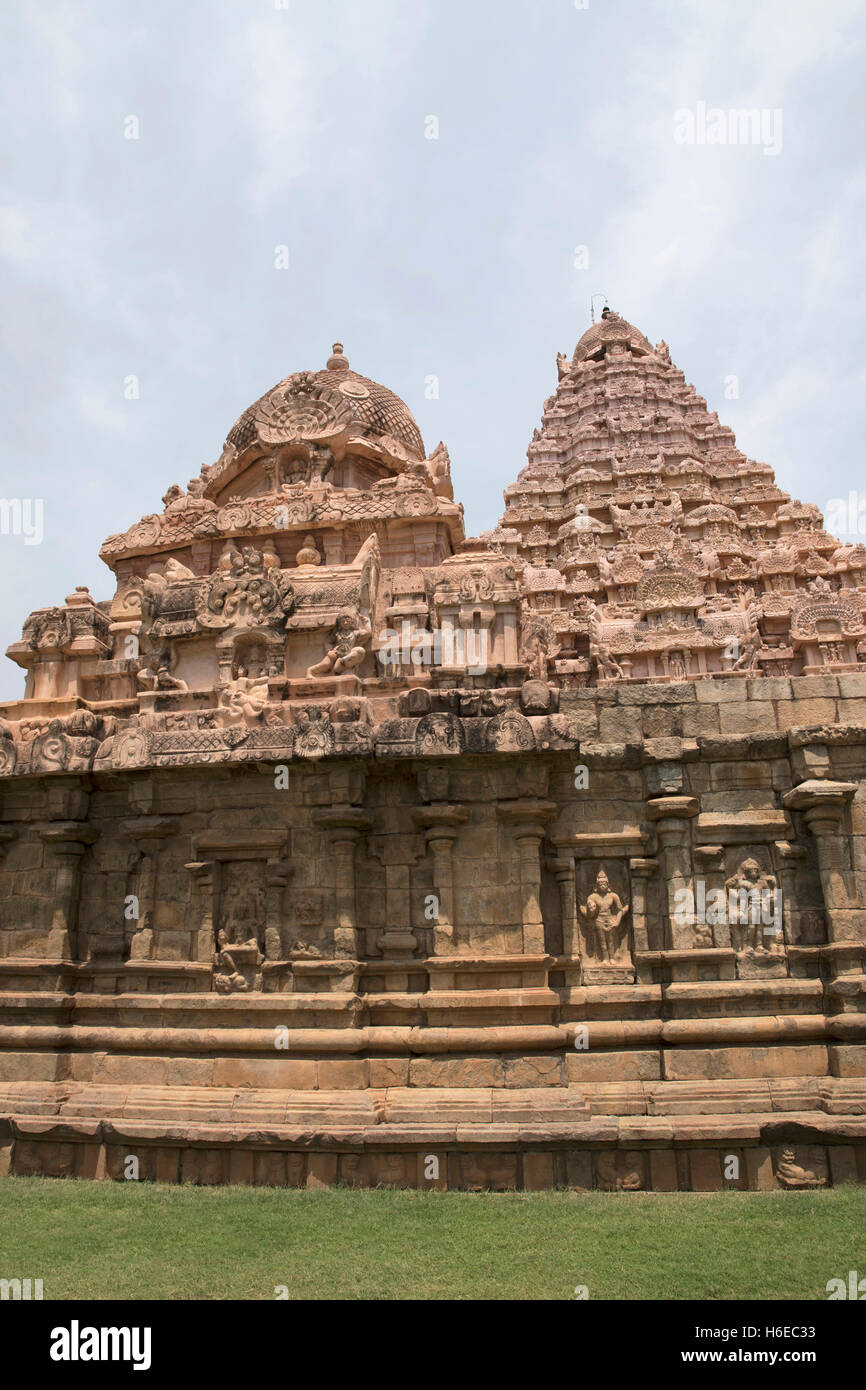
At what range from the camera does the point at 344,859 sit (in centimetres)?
1104

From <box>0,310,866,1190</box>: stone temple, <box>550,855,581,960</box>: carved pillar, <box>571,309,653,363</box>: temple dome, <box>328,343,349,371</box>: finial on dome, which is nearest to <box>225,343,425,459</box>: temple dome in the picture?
<box>328,343,349,371</box>: finial on dome

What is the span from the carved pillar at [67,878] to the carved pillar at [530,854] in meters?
4.91

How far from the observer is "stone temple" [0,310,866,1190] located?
10.0 metres

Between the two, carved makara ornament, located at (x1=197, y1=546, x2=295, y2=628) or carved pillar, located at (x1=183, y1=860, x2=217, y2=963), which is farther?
carved makara ornament, located at (x1=197, y1=546, x2=295, y2=628)

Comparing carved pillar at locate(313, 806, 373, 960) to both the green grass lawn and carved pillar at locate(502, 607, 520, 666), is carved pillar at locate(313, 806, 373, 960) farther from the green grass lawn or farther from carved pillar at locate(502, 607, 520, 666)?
carved pillar at locate(502, 607, 520, 666)

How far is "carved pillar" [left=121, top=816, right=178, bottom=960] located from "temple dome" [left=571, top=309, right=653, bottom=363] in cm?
5585

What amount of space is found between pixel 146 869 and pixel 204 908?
2.85 feet

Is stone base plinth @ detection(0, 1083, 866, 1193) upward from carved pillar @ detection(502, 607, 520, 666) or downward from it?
downward

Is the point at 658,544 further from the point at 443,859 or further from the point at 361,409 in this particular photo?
the point at 443,859

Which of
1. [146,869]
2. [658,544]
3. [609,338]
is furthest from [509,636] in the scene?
[609,338]

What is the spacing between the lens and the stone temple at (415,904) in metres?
10.0

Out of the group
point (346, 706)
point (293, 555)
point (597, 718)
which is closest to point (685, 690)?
point (597, 718)

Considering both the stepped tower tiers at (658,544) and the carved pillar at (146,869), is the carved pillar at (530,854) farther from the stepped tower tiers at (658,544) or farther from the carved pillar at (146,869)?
the stepped tower tiers at (658,544)
